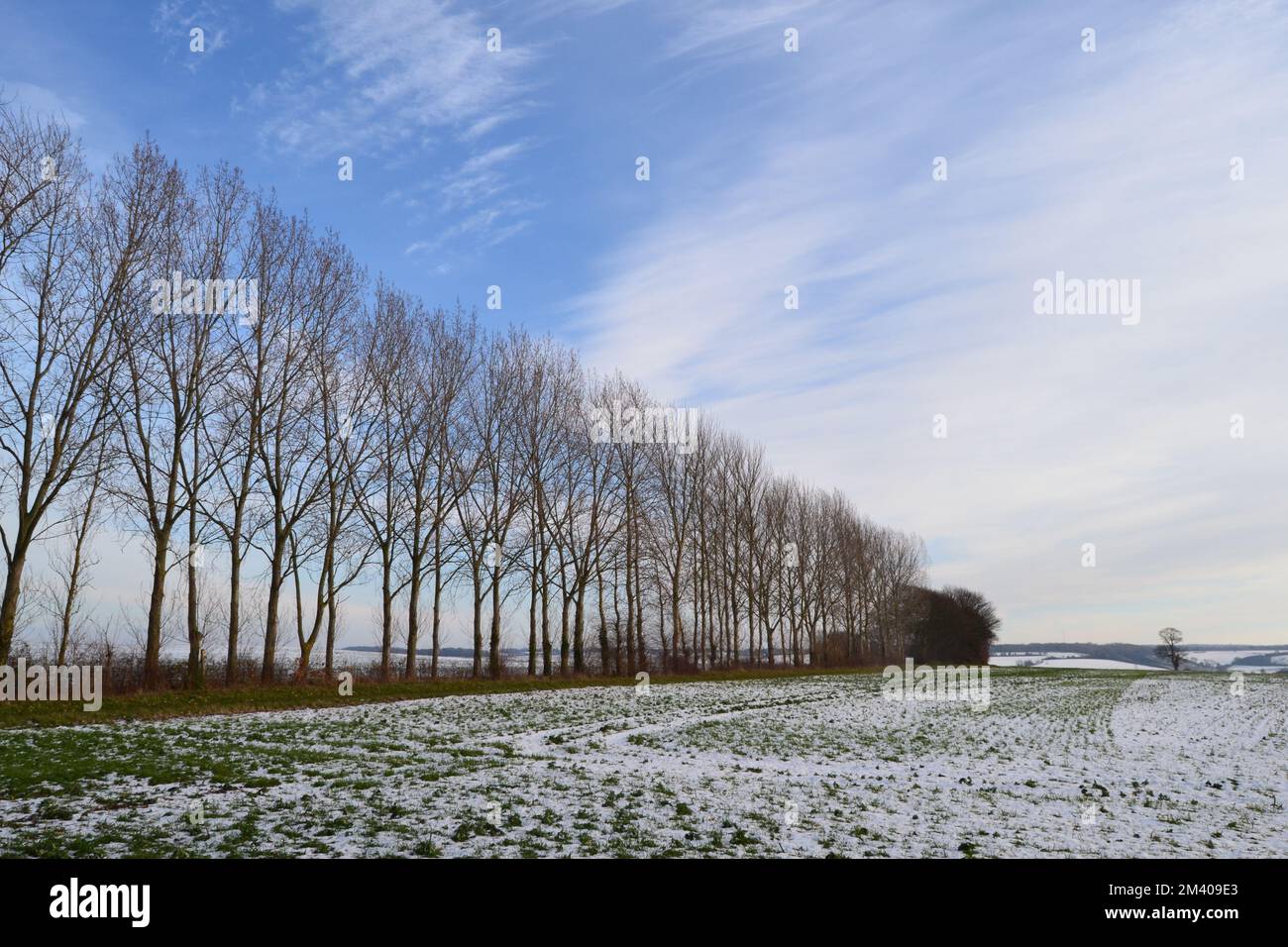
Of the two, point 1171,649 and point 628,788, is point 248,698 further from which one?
point 1171,649

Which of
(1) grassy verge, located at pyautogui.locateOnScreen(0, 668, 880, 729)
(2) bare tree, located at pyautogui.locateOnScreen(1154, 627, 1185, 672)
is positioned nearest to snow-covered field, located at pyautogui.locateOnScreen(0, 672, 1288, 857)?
(1) grassy verge, located at pyautogui.locateOnScreen(0, 668, 880, 729)

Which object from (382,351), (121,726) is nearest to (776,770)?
(121,726)

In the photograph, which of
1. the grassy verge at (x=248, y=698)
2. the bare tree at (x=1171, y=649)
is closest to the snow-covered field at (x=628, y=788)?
the grassy verge at (x=248, y=698)

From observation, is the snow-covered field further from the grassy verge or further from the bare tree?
the bare tree

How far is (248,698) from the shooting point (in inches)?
987

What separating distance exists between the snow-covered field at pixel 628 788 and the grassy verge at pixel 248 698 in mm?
1856

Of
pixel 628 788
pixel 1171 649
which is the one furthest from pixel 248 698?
pixel 1171 649

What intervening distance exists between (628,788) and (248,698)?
58.4 ft

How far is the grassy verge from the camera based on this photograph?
780 inches

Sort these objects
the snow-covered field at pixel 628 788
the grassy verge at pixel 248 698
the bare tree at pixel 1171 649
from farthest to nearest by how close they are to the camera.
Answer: the bare tree at pixel 1171 649, the grassy verge at pixel 248 698, the snow-covered field at pixel 628 788

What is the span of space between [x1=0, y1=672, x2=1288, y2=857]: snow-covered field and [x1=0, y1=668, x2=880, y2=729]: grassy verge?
1.86 m

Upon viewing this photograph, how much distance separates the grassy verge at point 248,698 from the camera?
19.8 metres

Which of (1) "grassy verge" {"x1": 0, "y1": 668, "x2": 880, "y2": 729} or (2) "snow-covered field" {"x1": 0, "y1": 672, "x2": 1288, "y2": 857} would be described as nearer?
(2) "snow-covered field" {"x1": 0, "y1": 672, "x2": 1288, "y2": 857}

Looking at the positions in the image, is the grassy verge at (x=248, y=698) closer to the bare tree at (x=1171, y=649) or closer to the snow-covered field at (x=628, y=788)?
the snow-covered field at (x=628, y=788)
